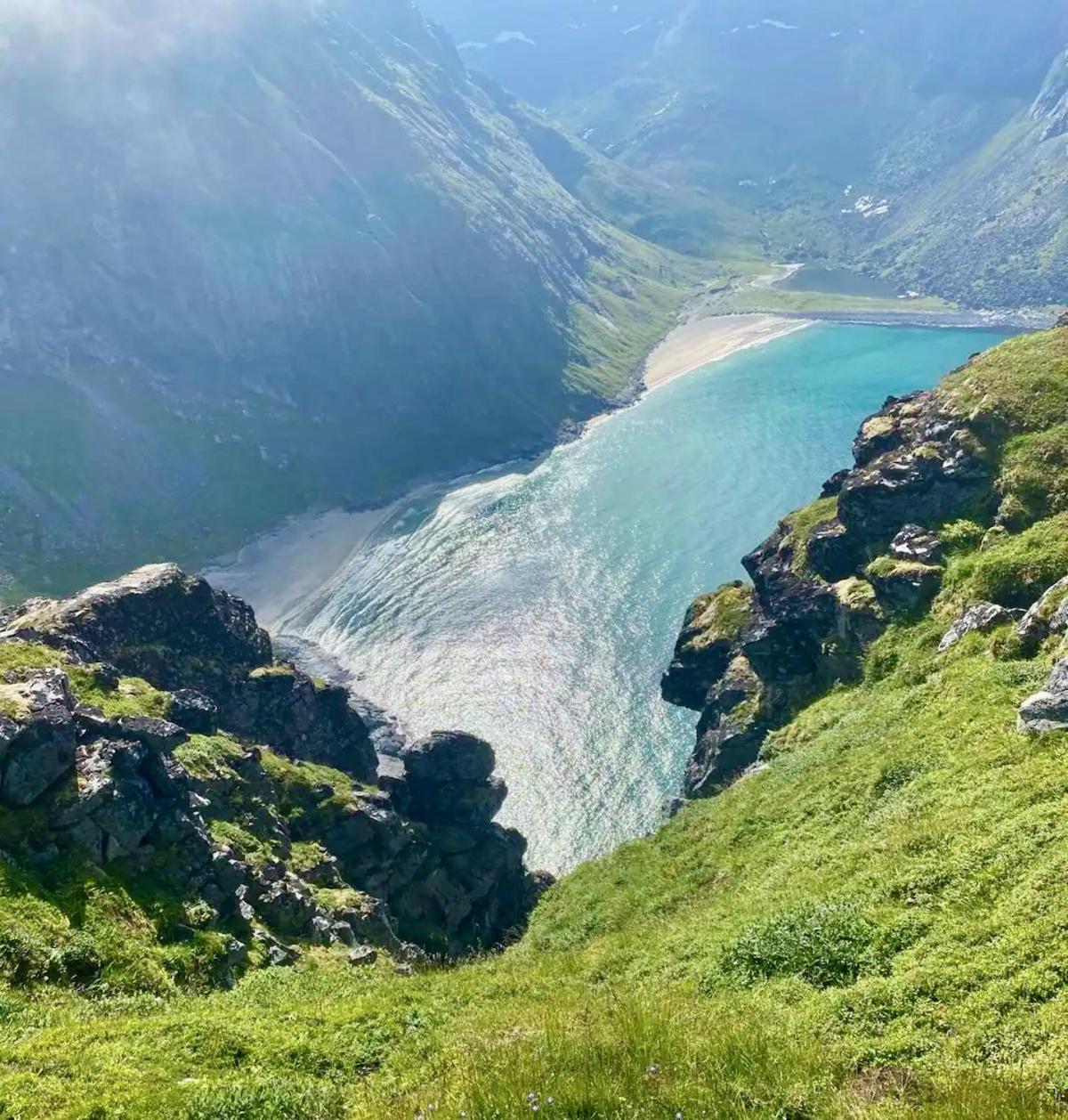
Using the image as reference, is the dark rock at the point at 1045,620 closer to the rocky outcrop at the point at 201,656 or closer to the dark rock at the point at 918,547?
the dark rock at the point at 918,547

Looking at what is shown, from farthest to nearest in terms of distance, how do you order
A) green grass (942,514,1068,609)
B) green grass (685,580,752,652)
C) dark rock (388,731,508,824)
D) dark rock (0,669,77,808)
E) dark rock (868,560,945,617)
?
green grass (685,580,752,652), dark rock (388,731,508,824), dark rock (868,560,945,617), green grass (942,514,1068,609), dark rock (0,669,77,808)

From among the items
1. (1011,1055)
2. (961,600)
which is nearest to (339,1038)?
(1011,1055)

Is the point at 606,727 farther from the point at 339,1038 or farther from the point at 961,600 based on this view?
the point at 339,1038

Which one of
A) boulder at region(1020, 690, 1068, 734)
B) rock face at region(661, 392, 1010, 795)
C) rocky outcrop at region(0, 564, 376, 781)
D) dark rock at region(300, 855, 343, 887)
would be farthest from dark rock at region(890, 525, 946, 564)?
rocky outcrop at region(0, 564, 376, 781)

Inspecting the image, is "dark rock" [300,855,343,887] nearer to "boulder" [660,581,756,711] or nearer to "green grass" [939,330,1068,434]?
"boulder" [660,581,756,711]

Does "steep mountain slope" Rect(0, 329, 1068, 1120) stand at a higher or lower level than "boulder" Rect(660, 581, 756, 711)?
lower

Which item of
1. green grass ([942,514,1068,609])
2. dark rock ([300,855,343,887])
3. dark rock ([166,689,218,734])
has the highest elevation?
green grass ([942,514,1068,609])

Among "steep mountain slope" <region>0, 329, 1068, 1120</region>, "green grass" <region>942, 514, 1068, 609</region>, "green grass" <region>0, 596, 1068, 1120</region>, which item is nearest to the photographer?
"green grass" <region>0, 596, 1068, 1120</region>
